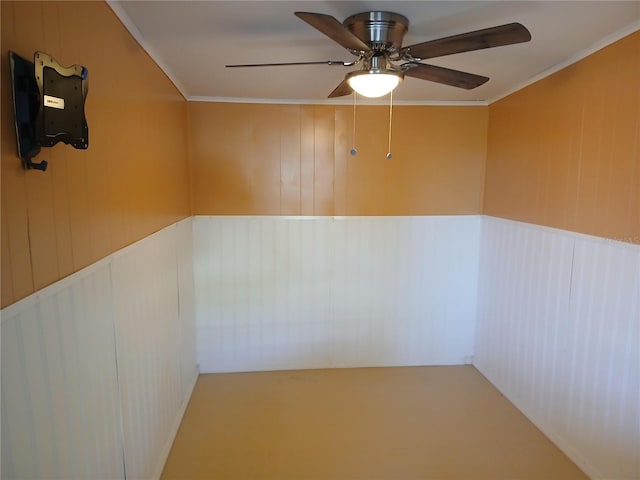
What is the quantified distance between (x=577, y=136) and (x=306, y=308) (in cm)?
242

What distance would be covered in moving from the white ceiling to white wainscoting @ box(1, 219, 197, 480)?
1046mm

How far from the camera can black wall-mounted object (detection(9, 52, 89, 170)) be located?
103 centimetres

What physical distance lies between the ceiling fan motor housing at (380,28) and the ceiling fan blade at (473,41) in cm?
8

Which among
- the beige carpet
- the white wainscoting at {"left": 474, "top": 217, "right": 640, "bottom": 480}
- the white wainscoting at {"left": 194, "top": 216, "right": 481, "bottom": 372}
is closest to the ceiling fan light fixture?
the white wainscoting at {"left": 474, "top": 217, "right": 640, "bottom": 480}

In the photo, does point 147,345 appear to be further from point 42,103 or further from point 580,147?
point 580,147

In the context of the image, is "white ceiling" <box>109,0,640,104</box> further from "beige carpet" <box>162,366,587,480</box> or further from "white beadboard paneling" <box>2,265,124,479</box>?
"beige carpet" <box>162,366,587,480</box>

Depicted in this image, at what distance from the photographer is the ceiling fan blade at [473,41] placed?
4.84 ft

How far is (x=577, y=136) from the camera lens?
2402 millimetres

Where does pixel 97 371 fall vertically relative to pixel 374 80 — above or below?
below

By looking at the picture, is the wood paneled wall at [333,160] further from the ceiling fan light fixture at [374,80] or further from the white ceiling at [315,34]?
the ceiling fan light fixture at [374,80]

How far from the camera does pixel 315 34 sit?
199 centimetres

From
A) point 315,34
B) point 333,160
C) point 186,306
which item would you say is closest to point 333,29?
point 315,34

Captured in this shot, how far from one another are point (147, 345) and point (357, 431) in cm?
153

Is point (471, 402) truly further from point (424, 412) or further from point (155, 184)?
point (155, 184)
